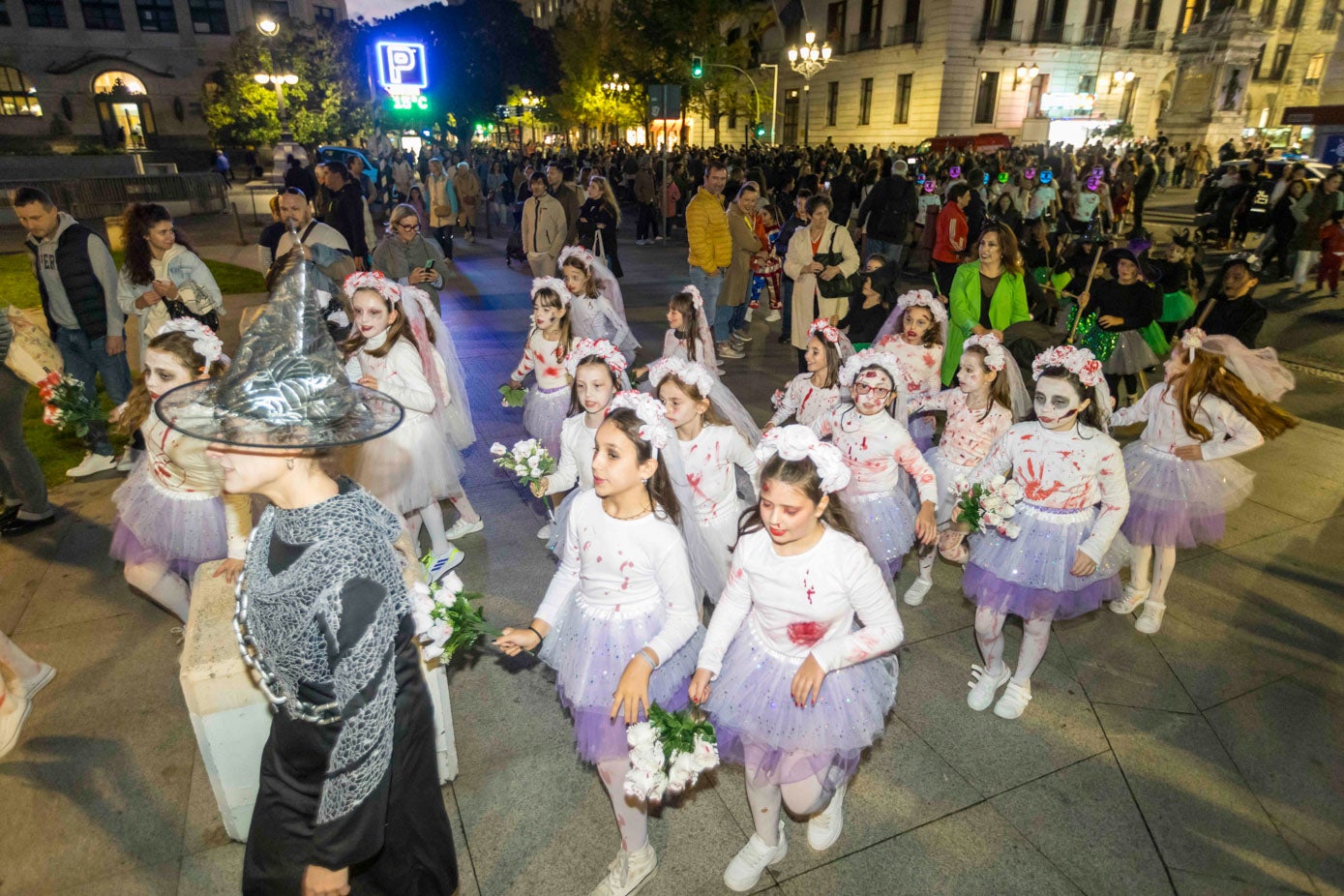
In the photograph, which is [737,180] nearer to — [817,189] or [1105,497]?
[817,189]

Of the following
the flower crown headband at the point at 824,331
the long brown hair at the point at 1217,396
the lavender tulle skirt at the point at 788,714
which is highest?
the flower crown headband at the point at 824,331

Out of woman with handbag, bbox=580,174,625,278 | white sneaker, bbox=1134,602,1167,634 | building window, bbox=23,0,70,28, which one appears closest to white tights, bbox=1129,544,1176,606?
white sneaker, bbox=1134,602,1167,634

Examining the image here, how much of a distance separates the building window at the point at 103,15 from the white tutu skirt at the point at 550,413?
192 feet

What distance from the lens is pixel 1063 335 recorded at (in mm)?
11125

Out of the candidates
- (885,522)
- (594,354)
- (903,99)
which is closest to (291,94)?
(903,99)

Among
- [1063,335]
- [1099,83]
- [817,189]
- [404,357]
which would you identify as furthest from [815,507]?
[1099,83]

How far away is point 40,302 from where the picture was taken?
1270 cm

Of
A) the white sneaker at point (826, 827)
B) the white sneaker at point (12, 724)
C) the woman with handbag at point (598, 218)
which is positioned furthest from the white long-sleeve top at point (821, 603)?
the woman with handbag at point (598, 218)

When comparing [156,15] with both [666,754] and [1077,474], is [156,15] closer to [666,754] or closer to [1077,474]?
[1077,474]

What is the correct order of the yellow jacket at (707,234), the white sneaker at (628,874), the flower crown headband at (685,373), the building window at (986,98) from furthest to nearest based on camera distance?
the building window at (986,98) < the yellow jacket at (707,234) < the flower crown headband at (685,373) < the white sneaker at (628,874)

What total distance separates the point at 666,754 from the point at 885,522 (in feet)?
7.92

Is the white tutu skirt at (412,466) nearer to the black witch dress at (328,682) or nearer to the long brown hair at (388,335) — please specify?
the long brown hair at (388,335)

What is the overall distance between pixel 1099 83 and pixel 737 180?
37.5m

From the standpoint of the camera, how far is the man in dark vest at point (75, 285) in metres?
6.51
